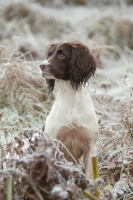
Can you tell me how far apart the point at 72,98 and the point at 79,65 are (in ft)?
0.81

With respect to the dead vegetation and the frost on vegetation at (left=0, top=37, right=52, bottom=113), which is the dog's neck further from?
the frost on vegetation at (left=0, top=37, right=52, bottom=113)

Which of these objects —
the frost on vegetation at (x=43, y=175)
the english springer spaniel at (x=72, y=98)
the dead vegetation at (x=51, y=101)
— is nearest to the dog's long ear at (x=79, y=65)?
the english springer spaniel at (x=72, y=98)

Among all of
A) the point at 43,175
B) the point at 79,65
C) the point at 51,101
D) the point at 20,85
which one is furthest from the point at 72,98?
the point at 51,101

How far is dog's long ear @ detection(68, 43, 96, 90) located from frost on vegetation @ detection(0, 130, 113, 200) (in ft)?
1.97

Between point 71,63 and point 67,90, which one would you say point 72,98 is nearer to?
point 67,90

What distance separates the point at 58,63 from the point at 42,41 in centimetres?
510

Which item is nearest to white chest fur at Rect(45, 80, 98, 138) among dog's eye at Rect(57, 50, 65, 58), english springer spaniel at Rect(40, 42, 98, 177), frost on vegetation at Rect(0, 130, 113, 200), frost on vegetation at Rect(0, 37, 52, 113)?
english springer spaniel at Rect(40, 42, 98, 177)

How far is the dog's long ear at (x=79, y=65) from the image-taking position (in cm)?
316

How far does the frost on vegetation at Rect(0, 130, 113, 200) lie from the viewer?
2506 mm

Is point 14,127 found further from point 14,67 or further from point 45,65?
point 45,65

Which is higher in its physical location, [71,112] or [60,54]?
[60,54]

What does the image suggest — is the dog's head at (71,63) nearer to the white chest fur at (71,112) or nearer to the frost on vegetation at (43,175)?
the white chest fur at (71,112)

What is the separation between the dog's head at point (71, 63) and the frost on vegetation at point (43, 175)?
57 centimetres

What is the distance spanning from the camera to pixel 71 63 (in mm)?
3166
